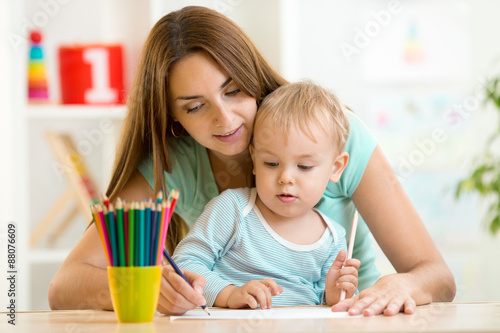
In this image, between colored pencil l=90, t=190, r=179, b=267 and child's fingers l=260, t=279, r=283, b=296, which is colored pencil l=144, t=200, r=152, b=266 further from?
child's fingers l=260, t=279, r=283, b=296

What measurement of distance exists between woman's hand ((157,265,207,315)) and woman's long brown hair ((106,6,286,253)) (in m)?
0.44

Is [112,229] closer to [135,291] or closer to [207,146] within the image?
[135,291]

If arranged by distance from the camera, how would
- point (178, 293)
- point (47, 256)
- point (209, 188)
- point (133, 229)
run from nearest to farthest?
point (133, 229) → point (178, 293) → point (209, 188) → point (47, 256)

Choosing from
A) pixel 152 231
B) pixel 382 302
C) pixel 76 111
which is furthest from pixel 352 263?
pixel 76 111

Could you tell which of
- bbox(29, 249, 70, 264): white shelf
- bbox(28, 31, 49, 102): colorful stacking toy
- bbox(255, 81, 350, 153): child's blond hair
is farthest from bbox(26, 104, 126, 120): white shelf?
bbox(255, 81, 350, 153): child's blond hair

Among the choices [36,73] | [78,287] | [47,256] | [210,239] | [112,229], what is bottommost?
[47,256]

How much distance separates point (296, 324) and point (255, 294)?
0.20m

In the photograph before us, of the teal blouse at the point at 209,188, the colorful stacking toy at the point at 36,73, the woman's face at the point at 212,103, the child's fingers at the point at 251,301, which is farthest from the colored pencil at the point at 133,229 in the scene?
the colorful stacking toy at the point at 36,73

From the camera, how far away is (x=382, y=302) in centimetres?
98

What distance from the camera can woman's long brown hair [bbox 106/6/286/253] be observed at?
134 cm

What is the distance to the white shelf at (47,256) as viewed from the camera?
273 cm

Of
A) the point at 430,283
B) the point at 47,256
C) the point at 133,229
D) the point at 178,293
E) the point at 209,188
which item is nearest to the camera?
the point at 133,229

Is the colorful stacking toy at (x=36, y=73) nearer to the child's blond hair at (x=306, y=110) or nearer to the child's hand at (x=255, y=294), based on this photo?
→ the child's blond hair at (x=306, y=110)

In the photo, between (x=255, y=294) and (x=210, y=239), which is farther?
(x=210, y=239)
